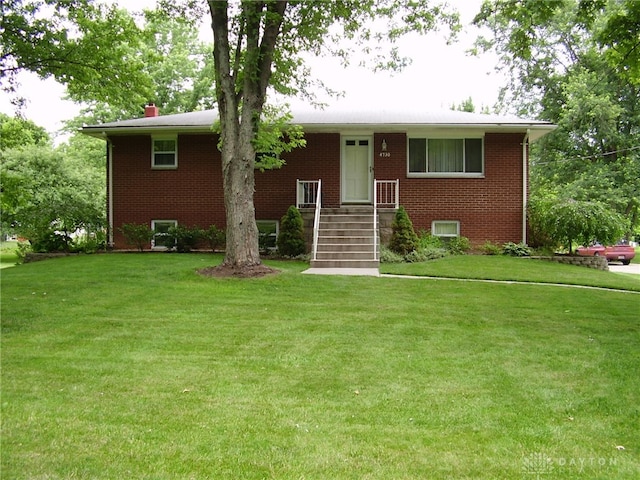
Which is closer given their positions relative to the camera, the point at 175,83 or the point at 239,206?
the point at 239,206

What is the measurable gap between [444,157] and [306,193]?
14.4 feet

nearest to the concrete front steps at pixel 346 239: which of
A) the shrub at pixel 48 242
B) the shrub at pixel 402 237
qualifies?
the shrub at pixel 402 237

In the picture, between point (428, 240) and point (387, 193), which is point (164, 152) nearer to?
point (387, 193)

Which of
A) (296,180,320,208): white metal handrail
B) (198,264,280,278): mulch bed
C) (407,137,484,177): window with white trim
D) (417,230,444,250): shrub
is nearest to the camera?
(198,264,280,278): mulch bed

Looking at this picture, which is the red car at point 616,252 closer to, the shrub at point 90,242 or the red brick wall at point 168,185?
the red brick wall at point 168,185

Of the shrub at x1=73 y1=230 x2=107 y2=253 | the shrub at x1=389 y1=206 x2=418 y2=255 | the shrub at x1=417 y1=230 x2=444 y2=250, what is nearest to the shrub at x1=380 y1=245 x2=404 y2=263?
the shrub at x1=389 y1=206 x2=418 y2=255

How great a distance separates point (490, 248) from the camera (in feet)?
51.6

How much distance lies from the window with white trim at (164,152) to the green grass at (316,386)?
9008 millimetres

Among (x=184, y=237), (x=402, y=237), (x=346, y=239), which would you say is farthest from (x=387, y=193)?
(x=184, y=237)

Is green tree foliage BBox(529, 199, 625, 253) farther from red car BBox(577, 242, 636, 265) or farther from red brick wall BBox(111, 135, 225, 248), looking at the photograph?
red car BBox(577, 242, 636, 265)

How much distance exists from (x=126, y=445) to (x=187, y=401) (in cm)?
82

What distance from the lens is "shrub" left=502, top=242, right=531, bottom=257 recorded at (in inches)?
602

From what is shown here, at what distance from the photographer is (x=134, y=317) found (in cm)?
698

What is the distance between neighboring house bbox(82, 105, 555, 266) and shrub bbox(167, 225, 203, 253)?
1216 millimetres
